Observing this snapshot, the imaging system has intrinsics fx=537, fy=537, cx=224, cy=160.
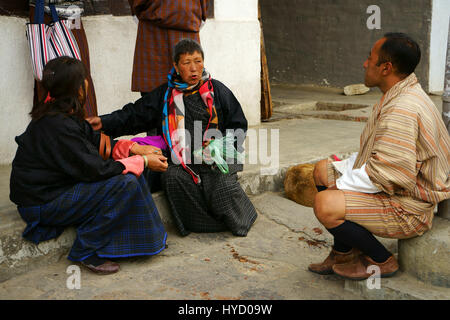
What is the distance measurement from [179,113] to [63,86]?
0.95 metres

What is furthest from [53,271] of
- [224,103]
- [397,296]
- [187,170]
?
[397,296]

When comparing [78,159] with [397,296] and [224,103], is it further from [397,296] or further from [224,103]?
[397,296]

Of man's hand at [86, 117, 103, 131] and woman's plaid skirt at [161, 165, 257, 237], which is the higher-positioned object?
man's hand at [86, 117, 103, 131]

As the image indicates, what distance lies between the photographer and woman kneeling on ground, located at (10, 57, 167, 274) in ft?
9.64

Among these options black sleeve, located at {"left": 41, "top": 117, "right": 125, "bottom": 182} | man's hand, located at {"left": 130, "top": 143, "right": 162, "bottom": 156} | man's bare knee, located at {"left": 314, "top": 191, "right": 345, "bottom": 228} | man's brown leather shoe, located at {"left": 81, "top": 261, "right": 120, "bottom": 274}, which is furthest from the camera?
man's hand, located at {"left": 130, "top": 143, "right": 162, "bottom": 156}

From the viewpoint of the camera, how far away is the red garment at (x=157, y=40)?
441 cm

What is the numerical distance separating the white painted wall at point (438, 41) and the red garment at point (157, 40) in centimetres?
527

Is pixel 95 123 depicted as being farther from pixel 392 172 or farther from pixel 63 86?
pixel 392 172

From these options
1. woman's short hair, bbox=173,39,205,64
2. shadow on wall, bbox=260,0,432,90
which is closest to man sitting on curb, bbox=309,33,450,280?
woman's short hair, bbox=173,39,205,64

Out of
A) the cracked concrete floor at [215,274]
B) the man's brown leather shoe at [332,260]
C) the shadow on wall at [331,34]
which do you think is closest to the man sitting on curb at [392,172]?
the man's brown leather shoe at [332,260]

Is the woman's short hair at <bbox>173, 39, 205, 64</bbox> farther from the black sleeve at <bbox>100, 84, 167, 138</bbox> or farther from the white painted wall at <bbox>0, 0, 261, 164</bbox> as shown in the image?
the white painted wall at <bbox>0, 0, 261, 164</bbox>

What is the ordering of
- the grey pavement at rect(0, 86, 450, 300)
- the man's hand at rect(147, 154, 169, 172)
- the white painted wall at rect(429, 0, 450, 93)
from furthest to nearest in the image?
the white painted wall at rect(429, 0, 450, 93), the man's hand at rect(147, 154, 169, 172), the grey pavement at rect(0, 86, 450, 300)

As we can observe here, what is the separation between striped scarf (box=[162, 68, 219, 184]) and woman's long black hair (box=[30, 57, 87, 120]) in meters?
0.79
